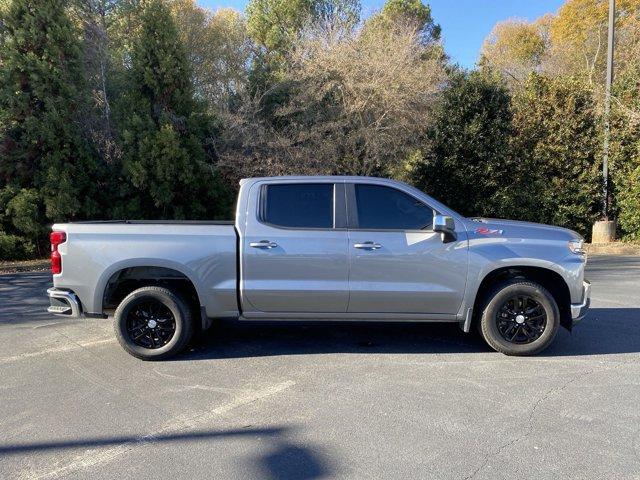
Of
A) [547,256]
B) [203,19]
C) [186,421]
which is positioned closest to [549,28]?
[203,19]

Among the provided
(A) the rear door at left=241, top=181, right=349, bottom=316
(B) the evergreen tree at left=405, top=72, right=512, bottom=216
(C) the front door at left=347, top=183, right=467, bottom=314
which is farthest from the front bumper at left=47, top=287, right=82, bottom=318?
(B) the evergreen tree at left=405, top=72, right=512, bottom=216

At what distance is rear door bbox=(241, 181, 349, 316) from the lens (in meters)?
4.99

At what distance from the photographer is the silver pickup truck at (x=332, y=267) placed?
4.97 m

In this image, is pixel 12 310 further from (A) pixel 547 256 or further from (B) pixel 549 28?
(B) pixel 549 28

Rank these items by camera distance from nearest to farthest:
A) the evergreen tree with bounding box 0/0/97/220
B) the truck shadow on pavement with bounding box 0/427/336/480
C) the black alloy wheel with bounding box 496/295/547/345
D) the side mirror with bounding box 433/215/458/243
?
the truck shadow on pavement with bounding box 0/427/336/480
the side mirror with bounding box 433/215/458/243
the black alloy wheel with bounding box 496/295/547/345
the evergreen tree with bounding box 0/0/97/220

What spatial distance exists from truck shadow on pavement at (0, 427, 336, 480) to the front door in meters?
1.82

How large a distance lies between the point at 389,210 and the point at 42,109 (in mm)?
11342

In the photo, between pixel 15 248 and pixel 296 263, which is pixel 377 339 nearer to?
pixel 296 263

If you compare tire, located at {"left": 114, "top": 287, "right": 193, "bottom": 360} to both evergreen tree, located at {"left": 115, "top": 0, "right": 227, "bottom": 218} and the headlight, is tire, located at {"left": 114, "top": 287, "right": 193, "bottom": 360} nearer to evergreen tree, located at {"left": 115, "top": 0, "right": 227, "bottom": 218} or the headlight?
the headlight

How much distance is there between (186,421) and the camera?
376 cm

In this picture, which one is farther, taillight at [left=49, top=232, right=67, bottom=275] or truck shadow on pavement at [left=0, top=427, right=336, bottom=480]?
taillight at [left=49, top=232, right=67, bottom=275]

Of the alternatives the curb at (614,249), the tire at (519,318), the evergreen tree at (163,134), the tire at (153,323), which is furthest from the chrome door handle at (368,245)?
the curb at (614,249)

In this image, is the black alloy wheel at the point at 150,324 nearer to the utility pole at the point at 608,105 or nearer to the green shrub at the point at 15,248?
the green shrub at the point at 15,248

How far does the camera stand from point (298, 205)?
17.0ft
